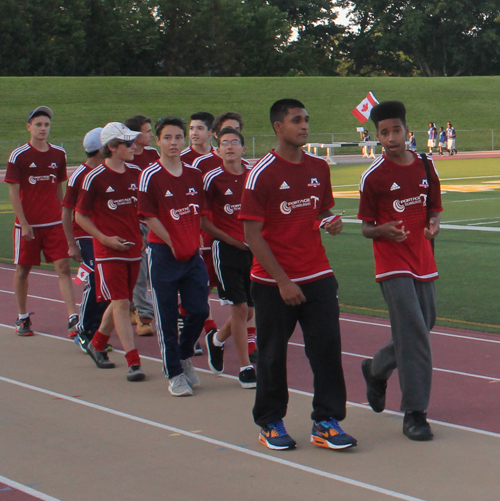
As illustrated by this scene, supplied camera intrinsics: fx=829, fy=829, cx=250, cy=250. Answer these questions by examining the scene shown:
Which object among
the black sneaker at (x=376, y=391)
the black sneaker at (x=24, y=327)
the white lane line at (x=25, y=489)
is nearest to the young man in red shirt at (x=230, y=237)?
the black sneaker at (x=376, y=391)

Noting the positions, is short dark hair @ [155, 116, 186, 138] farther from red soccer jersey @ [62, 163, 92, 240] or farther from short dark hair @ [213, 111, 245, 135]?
red soccer jersey @ [62, 163, 92, 240]

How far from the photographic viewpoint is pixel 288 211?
4867 mm

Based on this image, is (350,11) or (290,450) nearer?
(290,450)

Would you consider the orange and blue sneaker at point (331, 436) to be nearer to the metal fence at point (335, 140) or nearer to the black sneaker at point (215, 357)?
the black sneaker at point (215, 357)

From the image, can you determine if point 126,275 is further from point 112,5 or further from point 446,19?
point 446,19

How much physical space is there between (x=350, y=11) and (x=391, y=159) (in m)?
97.0

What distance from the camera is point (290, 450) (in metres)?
4.92

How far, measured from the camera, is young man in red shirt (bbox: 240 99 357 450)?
15.8 feet

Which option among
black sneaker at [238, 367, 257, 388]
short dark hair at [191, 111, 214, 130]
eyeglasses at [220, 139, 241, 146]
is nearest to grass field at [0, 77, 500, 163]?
short dark hair at [191, 111, 214, 130]

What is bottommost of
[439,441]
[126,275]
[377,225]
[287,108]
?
[439,441]

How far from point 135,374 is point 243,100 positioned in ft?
177

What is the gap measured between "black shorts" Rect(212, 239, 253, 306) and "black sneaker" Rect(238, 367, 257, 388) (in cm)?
55

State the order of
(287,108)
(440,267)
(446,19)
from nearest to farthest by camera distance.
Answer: (287,108), (440,267), (446,19)

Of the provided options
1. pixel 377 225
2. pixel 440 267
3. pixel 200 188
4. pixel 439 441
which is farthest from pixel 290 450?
pixel 440 267
